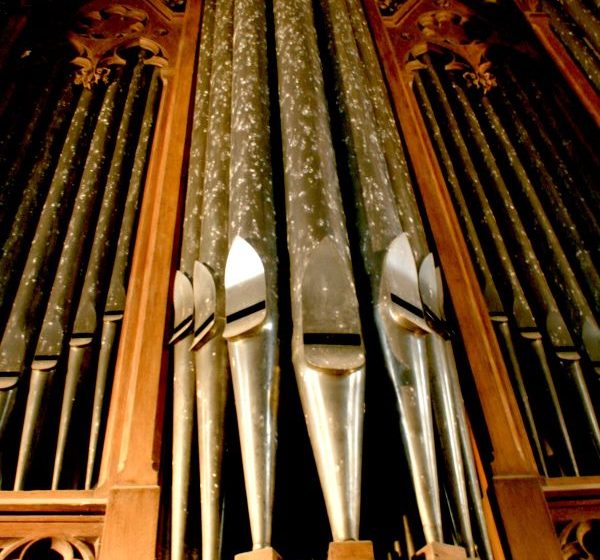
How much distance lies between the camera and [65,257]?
2.20 meters

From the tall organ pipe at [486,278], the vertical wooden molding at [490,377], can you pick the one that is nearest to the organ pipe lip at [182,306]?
the vertical wooden molding at [490,377]

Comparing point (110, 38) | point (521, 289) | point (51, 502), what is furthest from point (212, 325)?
point (110, 38)

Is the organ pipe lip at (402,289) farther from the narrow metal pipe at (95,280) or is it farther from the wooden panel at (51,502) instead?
the narrow metal pipe at (95,280)

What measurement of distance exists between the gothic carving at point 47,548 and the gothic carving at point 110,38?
2.43 meters

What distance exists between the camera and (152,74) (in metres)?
3.26

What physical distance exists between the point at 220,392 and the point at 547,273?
5.02 ft

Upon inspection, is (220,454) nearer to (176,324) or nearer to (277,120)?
(176,324)

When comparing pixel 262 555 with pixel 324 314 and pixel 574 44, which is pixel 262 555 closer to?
pixel 324 314

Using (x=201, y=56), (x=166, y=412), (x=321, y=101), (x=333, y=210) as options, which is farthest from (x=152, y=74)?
(x=166, y=412)

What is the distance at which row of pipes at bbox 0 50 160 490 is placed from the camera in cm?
173

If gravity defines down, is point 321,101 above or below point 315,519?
above

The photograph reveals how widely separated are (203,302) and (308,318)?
36 centimetres

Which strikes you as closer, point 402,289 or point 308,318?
point 308,318

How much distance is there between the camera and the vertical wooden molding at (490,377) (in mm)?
1447
